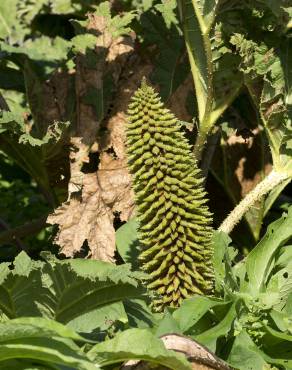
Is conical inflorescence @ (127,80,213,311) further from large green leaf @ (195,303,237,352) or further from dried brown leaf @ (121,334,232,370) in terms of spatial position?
dried brown leaf @ (121,334,232,370)

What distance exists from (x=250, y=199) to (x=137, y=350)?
1550mm

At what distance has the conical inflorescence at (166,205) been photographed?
2.89 m

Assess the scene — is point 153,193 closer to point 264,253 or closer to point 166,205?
point 166,205

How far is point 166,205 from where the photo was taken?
2902mm

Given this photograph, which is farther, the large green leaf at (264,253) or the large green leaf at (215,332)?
the large green leaf at (264,253)

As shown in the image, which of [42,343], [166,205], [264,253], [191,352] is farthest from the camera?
[264,253]

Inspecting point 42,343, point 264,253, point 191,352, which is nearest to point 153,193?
point 264,253

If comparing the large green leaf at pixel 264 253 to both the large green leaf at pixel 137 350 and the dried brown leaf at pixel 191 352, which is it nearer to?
the dried brown leaf at pixel 191 352

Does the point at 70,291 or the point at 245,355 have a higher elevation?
the point at 70,291

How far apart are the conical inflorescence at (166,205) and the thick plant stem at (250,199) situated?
0.52 meters

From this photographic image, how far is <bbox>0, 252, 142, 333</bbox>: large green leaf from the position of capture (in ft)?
8.35

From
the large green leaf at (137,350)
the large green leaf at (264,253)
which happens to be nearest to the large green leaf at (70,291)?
the large green leaf at (137,350)

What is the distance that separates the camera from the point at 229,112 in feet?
13.7

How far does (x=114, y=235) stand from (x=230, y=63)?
0.84 metres
